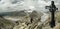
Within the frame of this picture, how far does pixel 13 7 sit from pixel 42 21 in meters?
0.36

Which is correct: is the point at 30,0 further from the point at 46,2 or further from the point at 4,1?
the point at 4,1

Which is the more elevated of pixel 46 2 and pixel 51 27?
pixel 46 2

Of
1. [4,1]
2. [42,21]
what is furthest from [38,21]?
[4,1]

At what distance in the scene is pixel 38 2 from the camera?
1.64 m

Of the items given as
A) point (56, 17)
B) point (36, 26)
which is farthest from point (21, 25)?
point (56, 17)

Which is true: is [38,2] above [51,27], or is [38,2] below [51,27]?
above

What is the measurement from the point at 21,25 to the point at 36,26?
0.55 feet

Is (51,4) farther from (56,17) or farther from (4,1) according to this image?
(4,1)

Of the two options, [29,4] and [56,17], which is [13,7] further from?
[56,17]

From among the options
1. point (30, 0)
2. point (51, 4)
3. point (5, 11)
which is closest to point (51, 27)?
point (51, 4)

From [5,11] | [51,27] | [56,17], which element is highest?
[5,11]

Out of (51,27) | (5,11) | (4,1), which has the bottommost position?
(51,27)

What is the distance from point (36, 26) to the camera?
164 centimetres

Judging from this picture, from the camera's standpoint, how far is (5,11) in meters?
1.63
